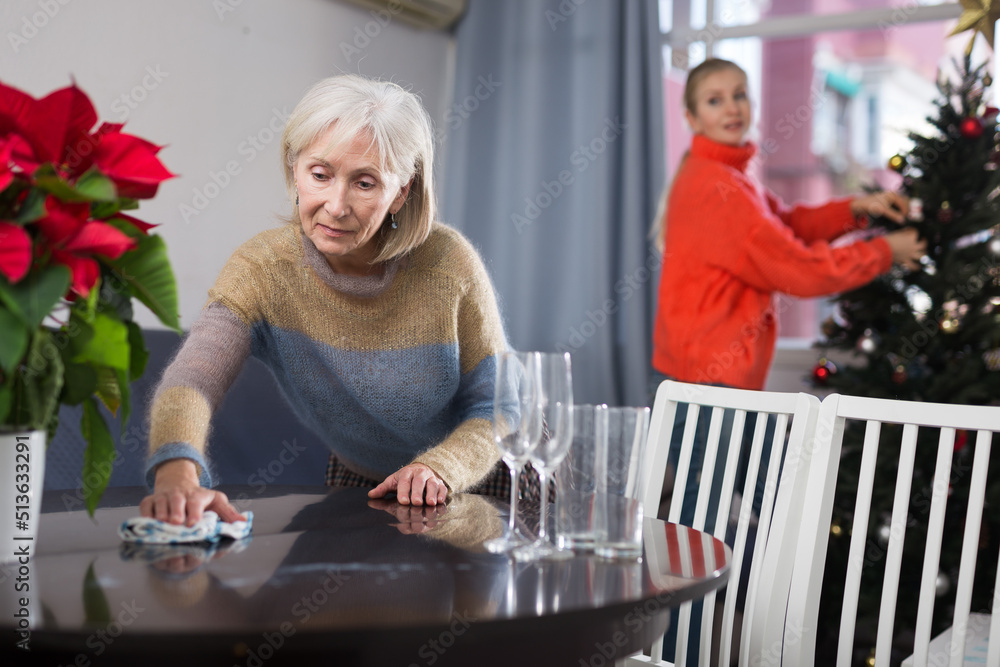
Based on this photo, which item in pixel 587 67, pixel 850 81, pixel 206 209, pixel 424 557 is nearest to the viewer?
pixel 424 557

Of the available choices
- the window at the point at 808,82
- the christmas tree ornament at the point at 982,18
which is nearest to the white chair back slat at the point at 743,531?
the christmas tree ornament at the point at 982,18

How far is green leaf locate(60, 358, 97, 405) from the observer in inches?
36.0

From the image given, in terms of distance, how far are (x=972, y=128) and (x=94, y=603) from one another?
2.60m

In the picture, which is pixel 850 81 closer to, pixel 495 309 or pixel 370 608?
pixel 495 309

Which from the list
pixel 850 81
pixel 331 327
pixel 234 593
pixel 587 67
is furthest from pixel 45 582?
pixel 850 81

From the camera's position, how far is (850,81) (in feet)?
15.3

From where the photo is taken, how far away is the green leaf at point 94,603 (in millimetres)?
759

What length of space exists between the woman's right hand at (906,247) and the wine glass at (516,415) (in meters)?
1.93

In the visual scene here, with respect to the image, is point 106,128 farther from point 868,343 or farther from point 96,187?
point 868,343

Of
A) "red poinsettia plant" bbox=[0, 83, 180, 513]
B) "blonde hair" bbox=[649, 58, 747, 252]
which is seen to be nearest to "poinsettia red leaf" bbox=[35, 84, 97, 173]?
"red poinsettia plant" bbox=[0, 83, 180, 513]

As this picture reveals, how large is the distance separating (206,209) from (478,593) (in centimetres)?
243

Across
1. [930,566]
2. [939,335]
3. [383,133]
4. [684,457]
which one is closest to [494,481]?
[684,457]

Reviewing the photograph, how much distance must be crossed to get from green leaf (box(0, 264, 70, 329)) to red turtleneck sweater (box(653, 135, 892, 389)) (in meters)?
2.11

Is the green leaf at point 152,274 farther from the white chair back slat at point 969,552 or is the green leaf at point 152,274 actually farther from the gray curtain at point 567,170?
the gray curtain at point 567,170
